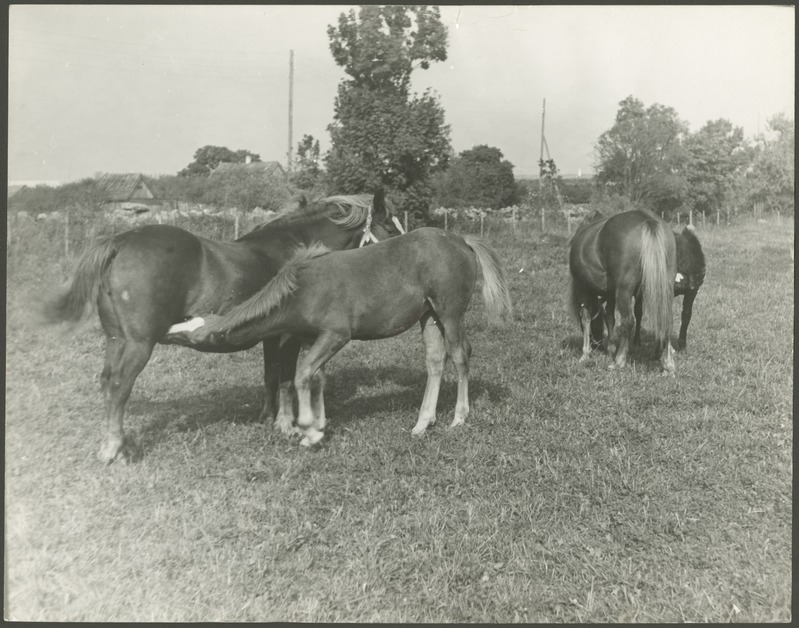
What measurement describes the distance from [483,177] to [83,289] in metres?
55.6

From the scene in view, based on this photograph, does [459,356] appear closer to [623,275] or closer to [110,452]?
[110,452]

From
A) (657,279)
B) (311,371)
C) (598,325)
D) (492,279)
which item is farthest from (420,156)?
(311,371)

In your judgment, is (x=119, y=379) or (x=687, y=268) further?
(x=687, y=268)

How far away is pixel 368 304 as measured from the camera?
573 cm

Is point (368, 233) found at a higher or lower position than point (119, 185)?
lower

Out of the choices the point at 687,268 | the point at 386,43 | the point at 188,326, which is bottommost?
the point at 188,326

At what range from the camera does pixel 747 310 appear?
1049 centimetres

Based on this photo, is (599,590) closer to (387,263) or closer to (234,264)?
(387,263)

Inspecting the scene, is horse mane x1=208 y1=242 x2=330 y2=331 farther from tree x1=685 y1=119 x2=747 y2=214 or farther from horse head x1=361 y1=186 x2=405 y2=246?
tree x1=685 y1=119 x2=747 y2=214

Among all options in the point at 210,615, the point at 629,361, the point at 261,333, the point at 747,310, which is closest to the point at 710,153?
the point at 747,310

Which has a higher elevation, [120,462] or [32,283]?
[32,283]

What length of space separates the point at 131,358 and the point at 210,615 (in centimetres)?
234

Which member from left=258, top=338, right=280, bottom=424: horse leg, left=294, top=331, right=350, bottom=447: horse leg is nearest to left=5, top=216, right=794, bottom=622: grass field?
left=294, top=331, right=350, bottom=447: horse leg

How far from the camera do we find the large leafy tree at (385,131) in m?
13.1
